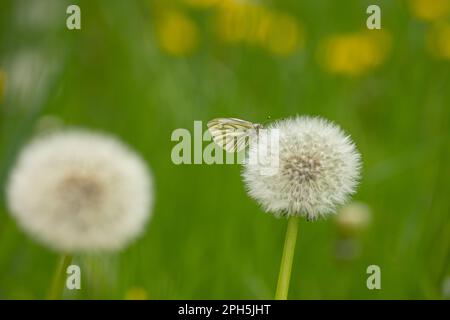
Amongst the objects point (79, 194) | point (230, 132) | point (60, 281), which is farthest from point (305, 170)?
point (79, 194)

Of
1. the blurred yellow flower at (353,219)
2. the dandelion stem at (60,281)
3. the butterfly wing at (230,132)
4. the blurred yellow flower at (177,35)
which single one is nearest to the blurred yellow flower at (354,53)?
the blurred yellow flower at (177,35)

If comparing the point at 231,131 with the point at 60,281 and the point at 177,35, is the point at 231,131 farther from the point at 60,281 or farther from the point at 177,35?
the point at 177,35

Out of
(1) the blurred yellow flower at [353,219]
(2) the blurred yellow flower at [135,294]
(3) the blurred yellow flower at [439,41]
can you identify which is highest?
(3) the blurred yellow flower at [439,41]

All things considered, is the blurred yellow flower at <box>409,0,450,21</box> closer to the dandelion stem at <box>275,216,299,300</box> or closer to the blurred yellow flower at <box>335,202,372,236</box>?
the blurred yellow flower at <box>335,202,372,236</box>

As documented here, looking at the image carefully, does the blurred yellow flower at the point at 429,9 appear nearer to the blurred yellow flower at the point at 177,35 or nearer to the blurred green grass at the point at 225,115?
the blurred green grass at the point at 225,115
